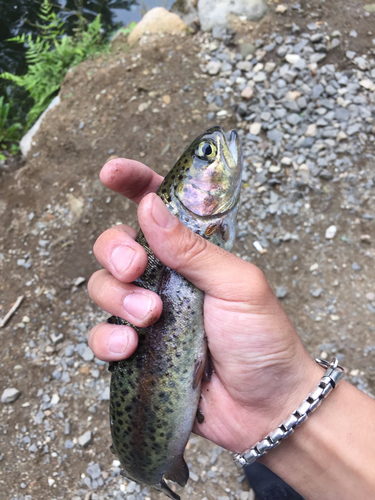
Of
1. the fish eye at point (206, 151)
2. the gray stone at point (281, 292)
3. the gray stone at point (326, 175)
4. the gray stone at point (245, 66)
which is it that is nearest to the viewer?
the fish eye at point (206, 151)

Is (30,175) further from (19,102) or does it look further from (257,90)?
(257,90)

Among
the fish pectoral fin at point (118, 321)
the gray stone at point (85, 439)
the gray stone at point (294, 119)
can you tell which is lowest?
the gray stone at point (85, 439)

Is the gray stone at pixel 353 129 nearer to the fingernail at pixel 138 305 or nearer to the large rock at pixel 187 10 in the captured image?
the large rock at pixel 187 10

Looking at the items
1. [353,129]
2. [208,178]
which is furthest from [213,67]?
[208,178]

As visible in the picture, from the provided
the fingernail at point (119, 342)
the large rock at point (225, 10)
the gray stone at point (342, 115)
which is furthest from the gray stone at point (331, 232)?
the large rock at point (225, 10)

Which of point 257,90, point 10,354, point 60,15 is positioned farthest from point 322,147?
point 60,15

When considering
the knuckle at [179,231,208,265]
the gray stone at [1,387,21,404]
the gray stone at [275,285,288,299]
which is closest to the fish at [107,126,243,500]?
the knuckle at [179,231,208,265]

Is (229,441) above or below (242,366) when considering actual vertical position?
below
